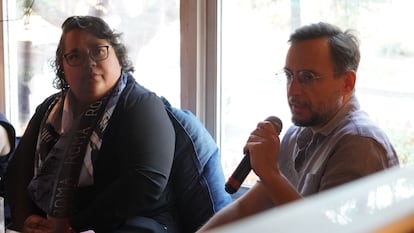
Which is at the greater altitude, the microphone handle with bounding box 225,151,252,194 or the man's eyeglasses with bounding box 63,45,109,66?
the man's eyeglasses with bounding box 63,45,109,66

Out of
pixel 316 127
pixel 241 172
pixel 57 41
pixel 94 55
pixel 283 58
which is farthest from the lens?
pixel 57 41

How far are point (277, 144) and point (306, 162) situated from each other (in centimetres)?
8

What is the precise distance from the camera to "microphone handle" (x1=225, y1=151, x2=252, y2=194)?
1317 mm

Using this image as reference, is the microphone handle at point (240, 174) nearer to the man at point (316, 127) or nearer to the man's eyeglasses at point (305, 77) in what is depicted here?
the man at point (316, 127)

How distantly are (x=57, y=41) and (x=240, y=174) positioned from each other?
1.01 meters

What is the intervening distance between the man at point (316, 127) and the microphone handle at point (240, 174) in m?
0.02

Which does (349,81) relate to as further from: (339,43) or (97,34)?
(97,34)

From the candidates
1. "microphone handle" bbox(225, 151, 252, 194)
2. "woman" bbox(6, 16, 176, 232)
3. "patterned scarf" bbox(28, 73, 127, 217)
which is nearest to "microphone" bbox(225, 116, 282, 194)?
"microphone handle" bbox(225, 151, 252, 194)

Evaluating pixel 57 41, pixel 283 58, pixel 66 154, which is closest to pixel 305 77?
pixel 283 58

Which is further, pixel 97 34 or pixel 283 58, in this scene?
pixel 97 34

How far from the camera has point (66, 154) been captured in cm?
172

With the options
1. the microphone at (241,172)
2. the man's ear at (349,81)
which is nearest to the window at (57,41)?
the microphone at (241,172)

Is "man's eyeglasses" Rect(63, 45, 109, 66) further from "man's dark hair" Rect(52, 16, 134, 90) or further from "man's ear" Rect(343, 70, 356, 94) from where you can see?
"man's ear" Rect(343, 70, 356, 94)

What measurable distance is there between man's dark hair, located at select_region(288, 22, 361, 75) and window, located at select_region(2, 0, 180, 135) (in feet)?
2.21
